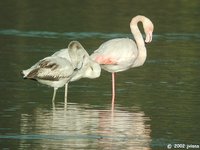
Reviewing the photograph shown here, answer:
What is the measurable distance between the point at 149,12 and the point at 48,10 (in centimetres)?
325

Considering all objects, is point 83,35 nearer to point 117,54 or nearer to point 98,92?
point 117,54

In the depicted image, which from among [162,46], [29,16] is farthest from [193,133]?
[29,16]

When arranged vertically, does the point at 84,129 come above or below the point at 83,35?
below

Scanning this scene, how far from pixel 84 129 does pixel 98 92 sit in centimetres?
336

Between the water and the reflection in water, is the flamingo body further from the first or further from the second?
the reflection in water

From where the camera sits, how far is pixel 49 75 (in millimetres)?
15594

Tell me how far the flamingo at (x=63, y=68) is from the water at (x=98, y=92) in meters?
0.36

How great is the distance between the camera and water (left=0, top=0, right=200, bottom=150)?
12.8 m

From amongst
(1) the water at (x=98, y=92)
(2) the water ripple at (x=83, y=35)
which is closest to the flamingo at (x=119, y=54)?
(1) the water at (x=98, y=92)

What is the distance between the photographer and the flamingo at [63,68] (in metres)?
15.5

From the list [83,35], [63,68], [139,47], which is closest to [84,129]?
[63,68]

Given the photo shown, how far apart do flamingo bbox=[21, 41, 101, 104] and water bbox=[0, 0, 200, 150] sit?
359 mm

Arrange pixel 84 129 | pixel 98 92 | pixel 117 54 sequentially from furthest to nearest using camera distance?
pixel 117 54, pixel 98 92, pixel 84 129

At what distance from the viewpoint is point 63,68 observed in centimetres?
1560
